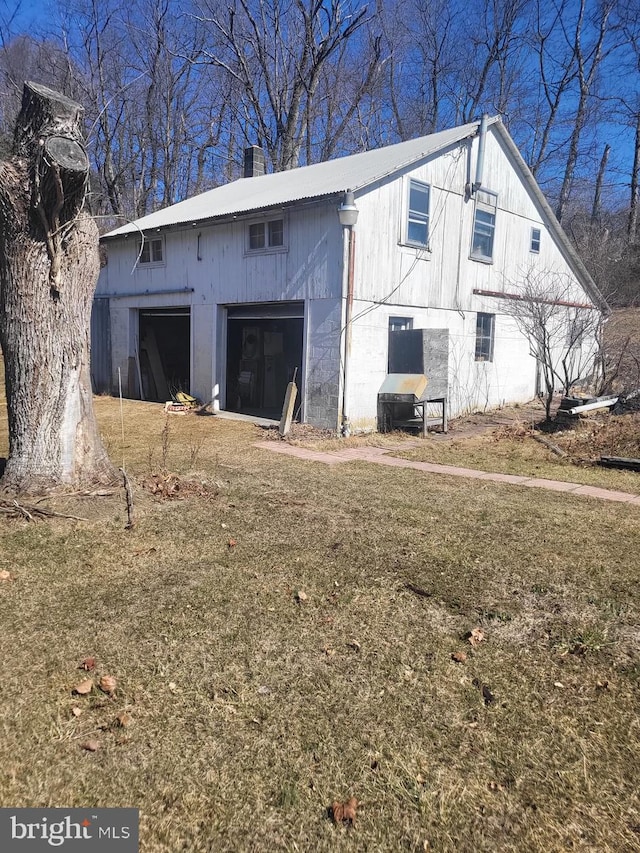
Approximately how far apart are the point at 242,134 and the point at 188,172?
3.15 m

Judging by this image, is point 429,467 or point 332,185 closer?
point 429,467

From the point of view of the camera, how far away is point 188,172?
27438 mm

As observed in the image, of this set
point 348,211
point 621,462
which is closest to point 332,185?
point 348,211

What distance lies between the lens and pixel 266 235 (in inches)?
458

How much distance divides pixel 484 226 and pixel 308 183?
14.3 feet

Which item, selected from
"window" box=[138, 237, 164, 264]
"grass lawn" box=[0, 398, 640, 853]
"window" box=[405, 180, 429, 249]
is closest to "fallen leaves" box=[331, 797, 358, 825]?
"grass lawn" box=[0, 398, 640, 853]

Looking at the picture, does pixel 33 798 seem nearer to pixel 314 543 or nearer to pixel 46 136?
pixel 314 543

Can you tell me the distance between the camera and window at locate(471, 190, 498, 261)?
13.3 meters

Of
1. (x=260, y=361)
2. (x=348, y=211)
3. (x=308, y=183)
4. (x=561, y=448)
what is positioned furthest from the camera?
(x=260, y=361)

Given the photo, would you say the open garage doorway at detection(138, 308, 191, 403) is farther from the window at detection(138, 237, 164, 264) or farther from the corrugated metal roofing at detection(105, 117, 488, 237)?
the corrugated metal roofing at detection(105, 117, 488, 237)

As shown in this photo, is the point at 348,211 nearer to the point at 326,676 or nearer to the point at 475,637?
the point at 475,637

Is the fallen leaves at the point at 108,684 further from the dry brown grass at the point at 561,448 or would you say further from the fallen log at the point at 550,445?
the fallen log at the point at 550,445

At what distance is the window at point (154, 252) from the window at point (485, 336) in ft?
26.7

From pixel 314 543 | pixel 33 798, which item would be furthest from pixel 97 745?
pixel 314 543
